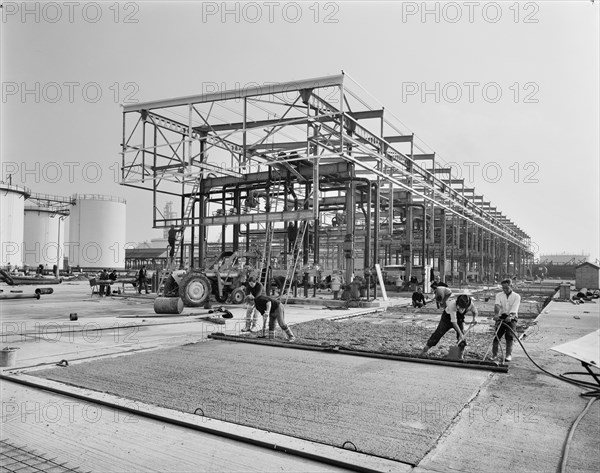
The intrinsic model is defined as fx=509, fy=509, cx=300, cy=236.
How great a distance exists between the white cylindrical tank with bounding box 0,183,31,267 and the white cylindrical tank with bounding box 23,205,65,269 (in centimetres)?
766

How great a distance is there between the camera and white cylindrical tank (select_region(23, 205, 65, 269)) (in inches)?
2053

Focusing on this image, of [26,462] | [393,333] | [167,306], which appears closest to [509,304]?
[393,333]

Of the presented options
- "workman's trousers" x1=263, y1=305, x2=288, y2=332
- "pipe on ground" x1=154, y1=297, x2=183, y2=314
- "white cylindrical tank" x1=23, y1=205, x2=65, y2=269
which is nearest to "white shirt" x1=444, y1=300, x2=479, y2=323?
"workman's trousers" x1=263, y1=305, x2=288, y2=332

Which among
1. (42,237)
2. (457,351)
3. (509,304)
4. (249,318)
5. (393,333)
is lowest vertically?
(393,333)

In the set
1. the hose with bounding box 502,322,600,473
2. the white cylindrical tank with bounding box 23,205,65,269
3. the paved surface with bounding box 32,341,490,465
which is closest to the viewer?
the hose with bounding box 502,322,600,473

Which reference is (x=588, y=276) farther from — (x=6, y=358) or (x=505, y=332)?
(x=6, y=358)

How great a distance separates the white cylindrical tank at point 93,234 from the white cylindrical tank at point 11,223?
404 inches

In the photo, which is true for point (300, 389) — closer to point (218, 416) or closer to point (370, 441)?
point (218, 416)

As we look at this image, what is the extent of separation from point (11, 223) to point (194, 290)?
32.1 m

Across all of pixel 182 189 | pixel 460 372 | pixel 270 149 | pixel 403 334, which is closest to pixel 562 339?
pixel 403 334

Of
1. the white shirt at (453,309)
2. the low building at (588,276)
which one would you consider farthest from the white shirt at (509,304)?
the low building at (588,276)

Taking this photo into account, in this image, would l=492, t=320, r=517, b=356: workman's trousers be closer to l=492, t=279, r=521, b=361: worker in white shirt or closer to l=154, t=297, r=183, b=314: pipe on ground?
l=492, t=279, r=521, b=361: worker in white shirt

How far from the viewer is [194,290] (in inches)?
751

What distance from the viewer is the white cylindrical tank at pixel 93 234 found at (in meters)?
55.7
